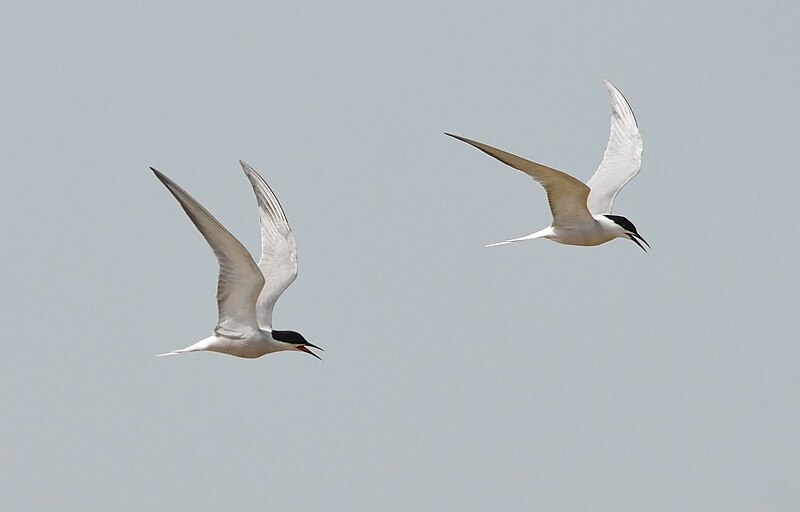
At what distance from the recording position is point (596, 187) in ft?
73.9

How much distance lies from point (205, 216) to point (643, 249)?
7.32 meters

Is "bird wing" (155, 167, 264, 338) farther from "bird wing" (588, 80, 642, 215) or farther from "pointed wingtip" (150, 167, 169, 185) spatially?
"bird wing" (588, 80, 642, 215)

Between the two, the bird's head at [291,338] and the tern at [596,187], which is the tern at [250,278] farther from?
the tern at [596,187]

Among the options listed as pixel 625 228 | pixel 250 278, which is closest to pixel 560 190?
pixel 625 228

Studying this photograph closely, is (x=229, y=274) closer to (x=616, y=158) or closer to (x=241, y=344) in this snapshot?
(x=241, y=344)

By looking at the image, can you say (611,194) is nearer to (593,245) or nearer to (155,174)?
(593,245)

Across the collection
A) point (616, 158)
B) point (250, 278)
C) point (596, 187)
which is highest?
point (616, 158)

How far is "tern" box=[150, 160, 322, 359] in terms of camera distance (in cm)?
1625

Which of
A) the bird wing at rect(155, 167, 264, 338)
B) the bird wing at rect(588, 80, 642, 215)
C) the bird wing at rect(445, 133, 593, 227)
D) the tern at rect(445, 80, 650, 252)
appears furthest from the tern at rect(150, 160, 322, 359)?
the bird wing at rect(588, 80, 642, 215)

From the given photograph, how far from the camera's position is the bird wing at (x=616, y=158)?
73.3 feet

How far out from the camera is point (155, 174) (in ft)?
48.4

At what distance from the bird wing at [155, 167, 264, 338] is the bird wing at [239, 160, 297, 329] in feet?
3.54

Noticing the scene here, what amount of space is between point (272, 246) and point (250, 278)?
2684mm

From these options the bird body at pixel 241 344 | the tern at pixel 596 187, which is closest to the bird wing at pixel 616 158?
the tern at pixel 596 187
